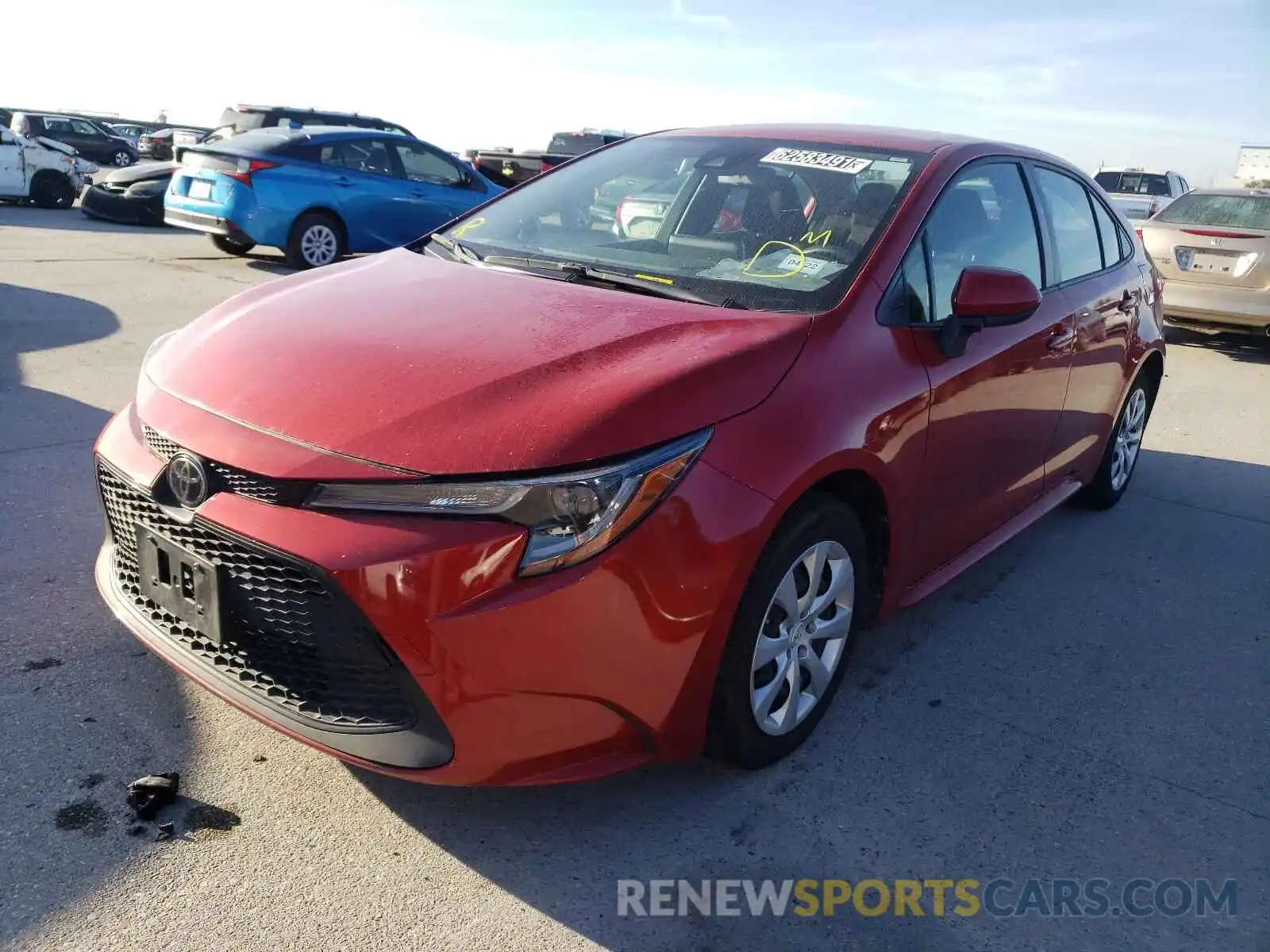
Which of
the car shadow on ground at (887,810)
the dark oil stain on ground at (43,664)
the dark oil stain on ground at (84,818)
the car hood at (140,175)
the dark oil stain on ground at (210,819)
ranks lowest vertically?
the car shadow on ground at (887,810)

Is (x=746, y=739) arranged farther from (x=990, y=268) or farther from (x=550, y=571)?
(x=990, y=268)

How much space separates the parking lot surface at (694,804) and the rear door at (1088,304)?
26.1 inches

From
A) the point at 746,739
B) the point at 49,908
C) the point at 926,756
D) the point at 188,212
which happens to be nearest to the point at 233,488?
the point at 49,908

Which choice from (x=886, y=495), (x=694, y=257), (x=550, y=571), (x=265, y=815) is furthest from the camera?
(x=694, y=257)

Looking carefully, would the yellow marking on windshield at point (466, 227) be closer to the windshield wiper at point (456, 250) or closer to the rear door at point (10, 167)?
the windshield wiper at point (456, 250)

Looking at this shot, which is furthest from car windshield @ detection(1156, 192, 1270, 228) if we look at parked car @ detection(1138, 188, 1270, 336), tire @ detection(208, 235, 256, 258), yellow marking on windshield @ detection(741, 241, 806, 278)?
tire @ detection(208, 235, 256, 258)

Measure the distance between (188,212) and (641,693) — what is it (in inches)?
395

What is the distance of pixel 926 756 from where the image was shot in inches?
117

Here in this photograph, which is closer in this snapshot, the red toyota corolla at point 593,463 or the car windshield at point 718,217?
the red toyota corolla at point 593,463

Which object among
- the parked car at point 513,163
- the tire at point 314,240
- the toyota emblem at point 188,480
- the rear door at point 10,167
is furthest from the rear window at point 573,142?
the toyota emblem at point 188,480

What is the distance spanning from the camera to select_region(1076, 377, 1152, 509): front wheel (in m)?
5.03

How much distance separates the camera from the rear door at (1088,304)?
13.5ft

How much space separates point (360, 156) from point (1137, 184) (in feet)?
50.9

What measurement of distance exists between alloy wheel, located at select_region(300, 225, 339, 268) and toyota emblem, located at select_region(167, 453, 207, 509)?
8.80 m
